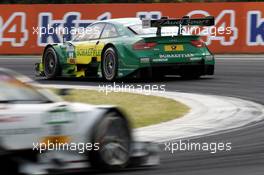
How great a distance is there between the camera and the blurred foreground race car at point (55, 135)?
7836 millimetres

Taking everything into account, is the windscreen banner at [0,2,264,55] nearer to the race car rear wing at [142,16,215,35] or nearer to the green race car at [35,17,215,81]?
the green race car at [35,17,215,81]

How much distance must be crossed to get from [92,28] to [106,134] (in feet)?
37.3

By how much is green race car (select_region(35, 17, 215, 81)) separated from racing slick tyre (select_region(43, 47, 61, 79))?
55 cm

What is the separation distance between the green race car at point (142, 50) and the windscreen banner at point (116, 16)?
599cm

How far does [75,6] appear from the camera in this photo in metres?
27.9

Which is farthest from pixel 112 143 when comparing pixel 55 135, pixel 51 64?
pixel 51 64

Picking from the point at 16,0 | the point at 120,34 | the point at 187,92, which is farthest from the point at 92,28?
the point at 16,0

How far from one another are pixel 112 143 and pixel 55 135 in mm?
661

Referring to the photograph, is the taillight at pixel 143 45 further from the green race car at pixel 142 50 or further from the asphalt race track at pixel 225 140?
the asphalt race track at pixel 225 140

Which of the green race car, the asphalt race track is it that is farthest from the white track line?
the green race car

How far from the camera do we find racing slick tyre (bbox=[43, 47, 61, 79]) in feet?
66.8

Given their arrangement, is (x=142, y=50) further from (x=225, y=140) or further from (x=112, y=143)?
(x=112, y=143)

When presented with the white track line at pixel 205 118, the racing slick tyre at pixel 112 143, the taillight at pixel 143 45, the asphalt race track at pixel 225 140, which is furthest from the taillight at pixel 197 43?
the racing slick tyre at pixel 112 143

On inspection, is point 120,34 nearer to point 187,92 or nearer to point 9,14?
point 187,92
